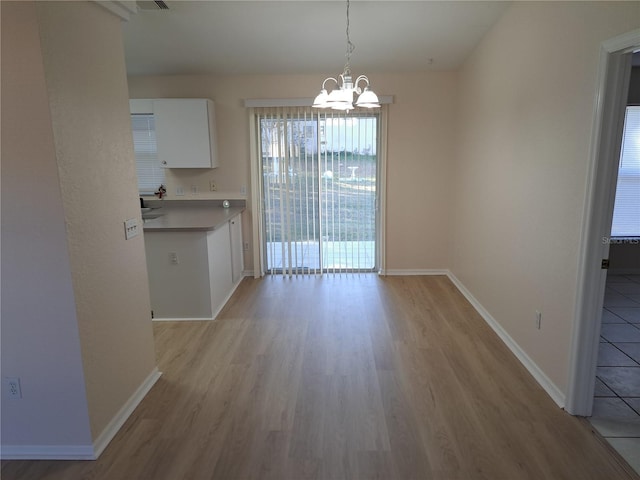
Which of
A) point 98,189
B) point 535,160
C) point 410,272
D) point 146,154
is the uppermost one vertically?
point 146,154

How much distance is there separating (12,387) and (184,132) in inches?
133

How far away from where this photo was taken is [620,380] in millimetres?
2760

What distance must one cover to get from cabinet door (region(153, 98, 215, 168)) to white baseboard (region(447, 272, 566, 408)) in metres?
3.36

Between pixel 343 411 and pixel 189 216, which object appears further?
pixel 189 216

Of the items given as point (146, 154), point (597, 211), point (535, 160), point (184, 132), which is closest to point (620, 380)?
point (597, 211)

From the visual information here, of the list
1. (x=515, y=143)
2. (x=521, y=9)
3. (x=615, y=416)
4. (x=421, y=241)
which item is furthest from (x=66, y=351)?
(x=421, y=241)

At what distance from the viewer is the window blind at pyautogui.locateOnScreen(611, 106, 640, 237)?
191 inches

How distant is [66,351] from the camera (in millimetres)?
1980

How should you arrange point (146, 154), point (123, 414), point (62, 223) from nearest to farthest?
point (62, 223) < point (123, 414) < point (146, 154)

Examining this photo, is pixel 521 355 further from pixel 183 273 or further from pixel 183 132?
pixel 183 132

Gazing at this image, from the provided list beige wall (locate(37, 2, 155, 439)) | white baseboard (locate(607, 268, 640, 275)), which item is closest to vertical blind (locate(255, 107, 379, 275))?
beige wall (locate(37, 2, 155, 439))

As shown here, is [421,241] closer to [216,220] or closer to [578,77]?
[216,220]

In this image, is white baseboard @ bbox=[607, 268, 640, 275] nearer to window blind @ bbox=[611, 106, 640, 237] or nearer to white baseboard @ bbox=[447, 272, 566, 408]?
window blind @ bbox=[611, 106, 640, 237]

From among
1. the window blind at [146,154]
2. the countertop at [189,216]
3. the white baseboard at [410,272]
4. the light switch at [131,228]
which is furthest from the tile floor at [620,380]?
the window blind at [146,154]
